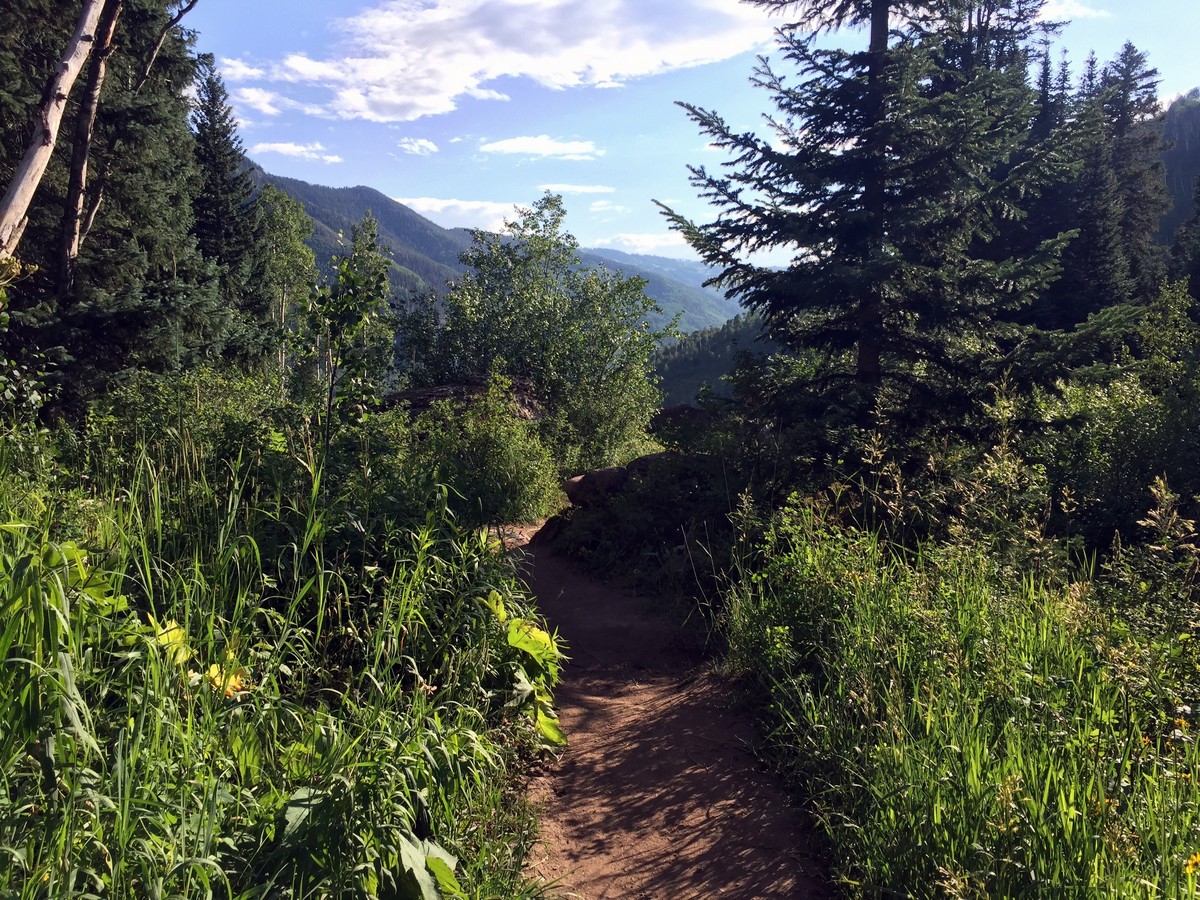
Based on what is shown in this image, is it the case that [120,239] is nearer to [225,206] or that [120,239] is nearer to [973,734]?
[225,206]

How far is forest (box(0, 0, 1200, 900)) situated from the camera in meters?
2.16

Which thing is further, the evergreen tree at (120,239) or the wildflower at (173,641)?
the evergreen tree at (120,239)

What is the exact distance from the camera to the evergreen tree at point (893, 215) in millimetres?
7141

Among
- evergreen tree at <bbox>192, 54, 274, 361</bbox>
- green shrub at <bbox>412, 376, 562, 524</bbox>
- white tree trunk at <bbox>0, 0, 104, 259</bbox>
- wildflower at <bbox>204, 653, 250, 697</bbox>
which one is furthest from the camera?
evergreen tree at <bbox>192, 54, 274, 361</bbox>

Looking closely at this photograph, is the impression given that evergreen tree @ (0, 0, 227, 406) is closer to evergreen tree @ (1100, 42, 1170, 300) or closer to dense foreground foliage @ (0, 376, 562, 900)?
dense foreground foliage @ (0, 376, 562, 900)

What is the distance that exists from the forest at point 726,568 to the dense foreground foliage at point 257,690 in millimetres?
19

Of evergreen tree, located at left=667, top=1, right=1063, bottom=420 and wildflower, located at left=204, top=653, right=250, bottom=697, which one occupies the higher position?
evergreen tree, located at left=667, top=1, right=1063, bottom=420

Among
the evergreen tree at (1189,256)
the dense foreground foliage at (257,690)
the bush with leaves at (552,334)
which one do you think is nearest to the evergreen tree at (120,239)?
the bush with leaves at (552,334)

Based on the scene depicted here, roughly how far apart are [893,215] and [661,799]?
239 inches

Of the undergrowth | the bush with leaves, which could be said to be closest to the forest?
the undergrowth

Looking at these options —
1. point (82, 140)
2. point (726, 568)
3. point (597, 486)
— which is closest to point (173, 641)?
point (726, 568)

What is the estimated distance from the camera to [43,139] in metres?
6.40

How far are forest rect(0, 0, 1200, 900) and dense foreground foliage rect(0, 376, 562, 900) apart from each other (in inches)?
0.8

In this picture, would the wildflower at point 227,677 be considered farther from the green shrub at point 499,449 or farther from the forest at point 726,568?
the green shrub at point 499,449
